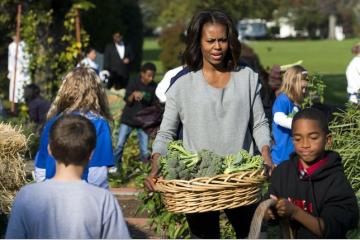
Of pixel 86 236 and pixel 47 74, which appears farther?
pixel 47 74

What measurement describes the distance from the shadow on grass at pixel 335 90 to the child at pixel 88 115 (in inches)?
565

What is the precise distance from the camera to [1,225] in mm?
7672

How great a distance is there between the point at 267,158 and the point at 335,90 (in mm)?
22776

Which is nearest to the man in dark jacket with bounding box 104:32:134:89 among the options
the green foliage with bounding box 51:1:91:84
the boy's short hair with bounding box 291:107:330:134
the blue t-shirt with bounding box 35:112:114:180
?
the green foliage with bounding box 51:1:91:84

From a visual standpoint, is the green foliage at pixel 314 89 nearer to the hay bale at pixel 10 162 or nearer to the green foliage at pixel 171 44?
the hay bale at pixel 10 162

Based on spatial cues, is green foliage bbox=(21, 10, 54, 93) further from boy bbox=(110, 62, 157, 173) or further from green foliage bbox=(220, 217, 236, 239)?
green foliage bbox=(220, 217, 236, 239)

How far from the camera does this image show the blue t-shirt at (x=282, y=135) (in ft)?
32.5

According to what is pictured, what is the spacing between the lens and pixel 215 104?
5.96 metres

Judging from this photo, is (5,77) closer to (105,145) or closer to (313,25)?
(105,145)

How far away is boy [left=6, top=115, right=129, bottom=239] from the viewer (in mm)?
4609

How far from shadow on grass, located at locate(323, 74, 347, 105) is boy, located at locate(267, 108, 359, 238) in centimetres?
1576

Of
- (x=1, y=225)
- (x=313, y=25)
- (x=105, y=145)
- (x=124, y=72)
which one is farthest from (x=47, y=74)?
(x=313, y=25)

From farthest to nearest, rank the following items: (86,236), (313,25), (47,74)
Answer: (313,25) → (47,74) → (86,236)

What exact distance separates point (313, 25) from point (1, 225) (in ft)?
350
